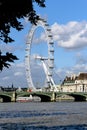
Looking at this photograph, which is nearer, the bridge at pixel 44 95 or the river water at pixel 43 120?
the river water at pixel 43 120

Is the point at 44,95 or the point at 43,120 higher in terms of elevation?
the point at 44,95

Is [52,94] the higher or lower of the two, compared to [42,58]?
lower

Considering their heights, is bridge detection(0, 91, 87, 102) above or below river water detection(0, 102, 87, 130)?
above

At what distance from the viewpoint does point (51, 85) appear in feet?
524

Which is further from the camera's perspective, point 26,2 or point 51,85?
point 51,85

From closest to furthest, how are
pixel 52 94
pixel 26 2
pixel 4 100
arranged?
pixel 26 2 < pixel 52 94 < pixel 4 100

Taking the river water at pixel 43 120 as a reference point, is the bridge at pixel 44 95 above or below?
above

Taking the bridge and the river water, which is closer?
the river water

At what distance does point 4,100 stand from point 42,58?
16.9 meters

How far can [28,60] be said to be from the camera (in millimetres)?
146375

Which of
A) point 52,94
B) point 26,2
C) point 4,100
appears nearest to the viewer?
point 26,2

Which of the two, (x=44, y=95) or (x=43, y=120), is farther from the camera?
(x=44, y=95)

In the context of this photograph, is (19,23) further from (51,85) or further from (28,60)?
(51,85)

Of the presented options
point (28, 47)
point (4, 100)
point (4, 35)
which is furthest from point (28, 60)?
point (4, 35)
